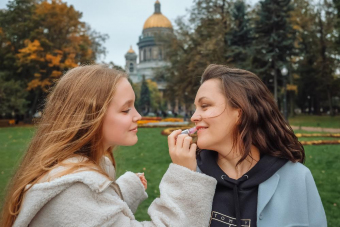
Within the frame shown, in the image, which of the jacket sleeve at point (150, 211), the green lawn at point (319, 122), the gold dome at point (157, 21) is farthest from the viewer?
the gold dome at point (157, 21)

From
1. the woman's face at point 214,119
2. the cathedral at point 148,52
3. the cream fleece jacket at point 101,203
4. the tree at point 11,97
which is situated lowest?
the cream fleece jacket at point 101,203

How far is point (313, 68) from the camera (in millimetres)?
32438

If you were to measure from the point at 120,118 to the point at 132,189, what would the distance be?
0.56 metres

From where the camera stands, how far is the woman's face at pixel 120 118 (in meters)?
1.52

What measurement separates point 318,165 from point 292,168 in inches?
239

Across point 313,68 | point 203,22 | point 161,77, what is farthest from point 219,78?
point 313,68

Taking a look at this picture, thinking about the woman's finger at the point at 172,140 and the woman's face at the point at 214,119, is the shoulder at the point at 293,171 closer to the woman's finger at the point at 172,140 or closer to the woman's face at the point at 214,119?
the woman's face at the point at 214,119

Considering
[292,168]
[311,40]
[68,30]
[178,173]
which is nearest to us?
[178,173]

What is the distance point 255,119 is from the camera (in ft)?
5.49

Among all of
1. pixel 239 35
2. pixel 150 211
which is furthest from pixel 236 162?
pixel 239 35

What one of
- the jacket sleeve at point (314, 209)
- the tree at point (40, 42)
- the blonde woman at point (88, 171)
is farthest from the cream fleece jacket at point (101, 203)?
the tree at point (40, 42)

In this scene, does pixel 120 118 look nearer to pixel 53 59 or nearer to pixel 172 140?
pixel 172 140

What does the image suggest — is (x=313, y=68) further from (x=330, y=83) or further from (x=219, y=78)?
(x=219, y=78)

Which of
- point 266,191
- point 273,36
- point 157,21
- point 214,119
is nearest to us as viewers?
point 266,191
